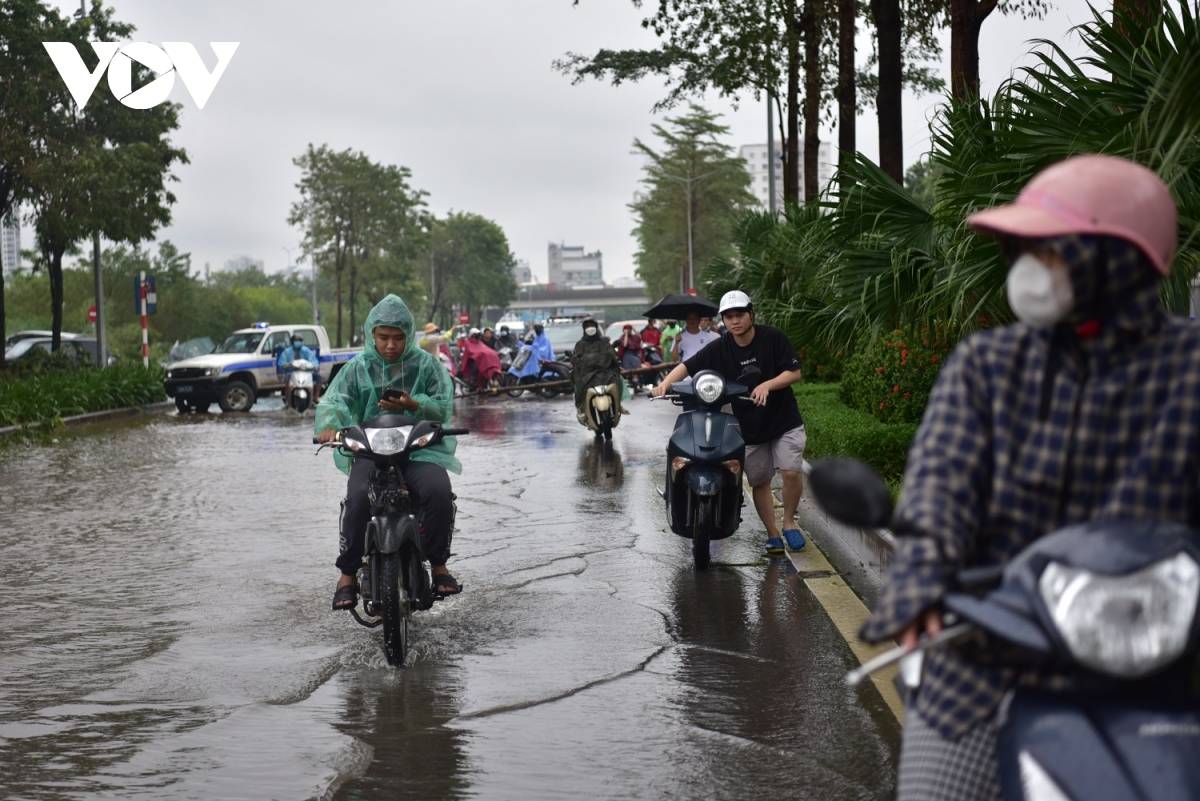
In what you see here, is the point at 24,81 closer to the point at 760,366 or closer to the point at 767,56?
the point at 767,56

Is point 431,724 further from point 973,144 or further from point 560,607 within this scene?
point 973,144

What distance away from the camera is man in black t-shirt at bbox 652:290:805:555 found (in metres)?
9.08

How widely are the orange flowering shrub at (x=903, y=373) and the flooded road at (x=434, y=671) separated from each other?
3.27m

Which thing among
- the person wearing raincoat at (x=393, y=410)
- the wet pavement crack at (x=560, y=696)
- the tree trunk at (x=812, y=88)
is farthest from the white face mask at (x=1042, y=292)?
the tree trunk at (x=812, y=88)

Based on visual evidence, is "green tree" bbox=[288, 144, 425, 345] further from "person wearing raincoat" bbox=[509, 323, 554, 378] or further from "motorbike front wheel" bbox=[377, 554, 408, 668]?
"motorbike front wheel" bbox=[377, 554, 408, 668]

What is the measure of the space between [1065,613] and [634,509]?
32.5 feet

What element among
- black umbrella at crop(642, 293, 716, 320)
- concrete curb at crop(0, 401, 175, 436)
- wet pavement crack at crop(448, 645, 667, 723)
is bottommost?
wet pavement crack at crop(448, 645, 667, 723)

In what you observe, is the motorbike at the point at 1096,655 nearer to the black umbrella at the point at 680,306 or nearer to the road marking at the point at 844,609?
the road marking at the point at 844,609

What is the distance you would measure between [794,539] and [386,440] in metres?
3.84

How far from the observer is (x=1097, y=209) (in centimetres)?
247

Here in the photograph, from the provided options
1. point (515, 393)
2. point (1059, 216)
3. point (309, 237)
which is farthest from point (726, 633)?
point (309, 237)

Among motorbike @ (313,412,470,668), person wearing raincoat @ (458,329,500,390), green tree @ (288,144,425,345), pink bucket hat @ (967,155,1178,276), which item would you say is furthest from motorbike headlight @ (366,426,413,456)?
green tree @ (288,144,425,345)

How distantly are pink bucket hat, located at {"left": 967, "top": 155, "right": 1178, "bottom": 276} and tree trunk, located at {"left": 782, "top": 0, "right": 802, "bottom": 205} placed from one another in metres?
22.2

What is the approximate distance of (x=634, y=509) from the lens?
39.9 ft
